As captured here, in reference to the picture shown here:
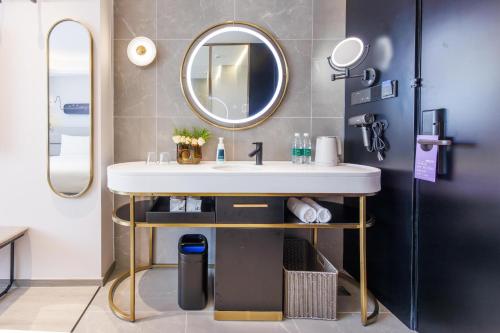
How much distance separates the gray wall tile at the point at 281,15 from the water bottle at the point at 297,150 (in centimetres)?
73

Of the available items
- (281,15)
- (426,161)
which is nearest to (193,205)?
(426,161)

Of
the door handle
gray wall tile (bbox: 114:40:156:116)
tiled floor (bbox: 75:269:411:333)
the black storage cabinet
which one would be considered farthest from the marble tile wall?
the door handle

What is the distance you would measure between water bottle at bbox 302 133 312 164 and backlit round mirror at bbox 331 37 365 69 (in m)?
0.51

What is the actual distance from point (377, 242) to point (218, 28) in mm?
1778

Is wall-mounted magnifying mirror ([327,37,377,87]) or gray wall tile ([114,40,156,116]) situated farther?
gray wall tile ([114,40,156,116])

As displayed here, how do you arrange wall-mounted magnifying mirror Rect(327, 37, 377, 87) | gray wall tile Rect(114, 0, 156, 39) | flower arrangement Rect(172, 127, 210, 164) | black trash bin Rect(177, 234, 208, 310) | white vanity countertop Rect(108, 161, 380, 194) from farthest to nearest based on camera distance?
gray wall tile Rect(114, 0, 156, 39)
flower arrangement Rect(172, 127, 210, 164)
wall-mounted magnifying mirror Rect(327, 37, 377, 87)
black trash bin Rect(177, 234, 208, 310)
white vanity countertop Rect(108, 161, 380, 194)

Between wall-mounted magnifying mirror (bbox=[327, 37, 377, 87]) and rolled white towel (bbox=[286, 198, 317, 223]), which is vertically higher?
wall-mounted magnifying mirror (bbox=[327, 37, 377, 87])

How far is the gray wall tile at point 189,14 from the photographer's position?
6.83ft

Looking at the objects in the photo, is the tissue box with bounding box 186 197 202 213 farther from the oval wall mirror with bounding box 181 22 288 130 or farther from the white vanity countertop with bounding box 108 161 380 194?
the oval wall mirror with bounding box 181 22 288 130

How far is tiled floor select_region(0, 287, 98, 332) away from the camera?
1.55 metres

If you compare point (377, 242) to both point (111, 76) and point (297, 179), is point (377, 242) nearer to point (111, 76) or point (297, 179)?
point (297, 179)

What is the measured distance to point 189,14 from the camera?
208 cm

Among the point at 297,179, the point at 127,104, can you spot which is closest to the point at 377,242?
the point at 297,179

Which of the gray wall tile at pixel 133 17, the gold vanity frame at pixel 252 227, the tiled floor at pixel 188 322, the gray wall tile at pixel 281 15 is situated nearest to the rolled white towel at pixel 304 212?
the gold vanity frame at pixel 252 227
